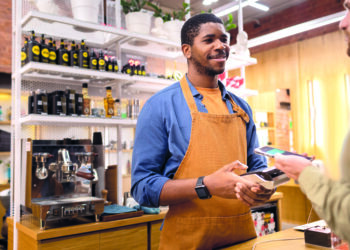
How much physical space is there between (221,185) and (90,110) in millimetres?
1972

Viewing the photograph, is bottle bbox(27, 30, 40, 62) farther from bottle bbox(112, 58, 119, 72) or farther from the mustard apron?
the mustard apron

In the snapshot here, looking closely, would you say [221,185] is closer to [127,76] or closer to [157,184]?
[157,184]

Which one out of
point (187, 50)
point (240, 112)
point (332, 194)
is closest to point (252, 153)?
point (240, 112)

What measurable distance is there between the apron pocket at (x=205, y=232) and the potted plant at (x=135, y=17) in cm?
228

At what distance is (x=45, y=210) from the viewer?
2229mm

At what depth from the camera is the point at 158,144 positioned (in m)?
1.41

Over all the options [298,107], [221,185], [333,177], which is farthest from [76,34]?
[298,107]

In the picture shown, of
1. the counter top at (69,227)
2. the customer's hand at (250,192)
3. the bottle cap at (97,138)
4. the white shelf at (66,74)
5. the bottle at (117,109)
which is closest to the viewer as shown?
the customer's hand at (250,192)

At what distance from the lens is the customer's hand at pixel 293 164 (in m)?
0.87

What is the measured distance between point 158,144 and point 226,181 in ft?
1.16

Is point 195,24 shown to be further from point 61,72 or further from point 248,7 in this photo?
point 248,7

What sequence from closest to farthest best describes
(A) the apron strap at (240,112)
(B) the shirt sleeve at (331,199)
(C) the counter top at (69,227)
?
(B) the shirt sleeve at (331,199), (A) the apron strap at (240,112), (C) the counter top at (69,227)

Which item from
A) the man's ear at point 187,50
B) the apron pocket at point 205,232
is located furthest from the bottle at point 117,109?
the apron pocket at point 205,232

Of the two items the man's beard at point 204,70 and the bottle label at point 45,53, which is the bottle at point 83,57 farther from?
the man's beard at point 204,70
